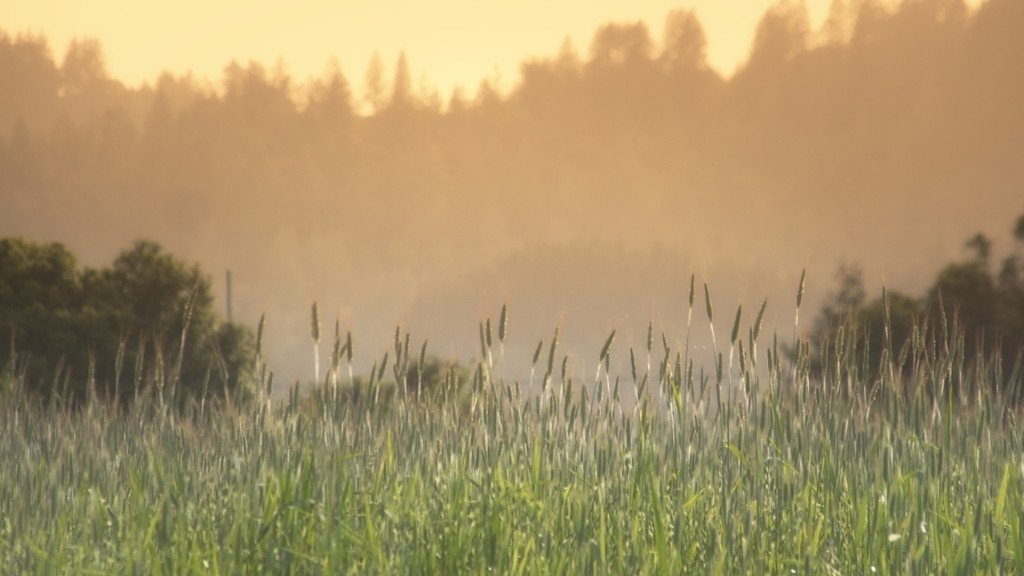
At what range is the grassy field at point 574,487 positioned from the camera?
3.58m

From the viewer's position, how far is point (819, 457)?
4258 mm

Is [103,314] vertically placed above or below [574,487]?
below

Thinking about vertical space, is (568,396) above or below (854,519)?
above

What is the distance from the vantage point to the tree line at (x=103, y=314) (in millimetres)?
30266

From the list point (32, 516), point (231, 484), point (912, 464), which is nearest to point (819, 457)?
point (912, 464)

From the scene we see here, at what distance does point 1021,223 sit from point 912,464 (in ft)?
92.0

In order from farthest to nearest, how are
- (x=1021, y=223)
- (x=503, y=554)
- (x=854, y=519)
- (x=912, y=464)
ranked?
(x=1021, y=223)
(x=912, y=464)
(x=854, y=519)
(x=503, y=554)

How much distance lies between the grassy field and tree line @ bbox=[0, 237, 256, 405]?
2516 cm

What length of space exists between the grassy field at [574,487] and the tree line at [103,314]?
25157mm

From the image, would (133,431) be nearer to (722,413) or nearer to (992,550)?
(722,413)

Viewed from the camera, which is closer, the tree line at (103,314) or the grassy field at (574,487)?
the grassy field at (574,487)

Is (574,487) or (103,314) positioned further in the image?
(103,314)

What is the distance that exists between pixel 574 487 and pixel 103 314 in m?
30.5

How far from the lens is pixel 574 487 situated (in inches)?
154
